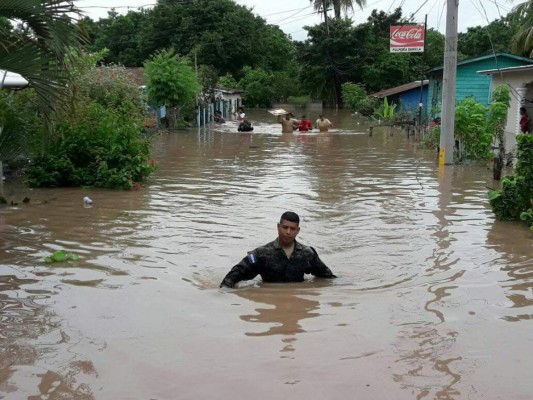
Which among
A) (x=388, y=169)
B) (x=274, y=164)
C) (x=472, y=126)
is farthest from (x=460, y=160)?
(x=274, y=164)

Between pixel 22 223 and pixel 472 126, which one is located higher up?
pixel 472 126

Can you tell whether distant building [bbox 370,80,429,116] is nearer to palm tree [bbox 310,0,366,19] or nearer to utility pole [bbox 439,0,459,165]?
palm tree [bbox 310,0,366,19]

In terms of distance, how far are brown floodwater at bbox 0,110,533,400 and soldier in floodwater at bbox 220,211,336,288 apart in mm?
153

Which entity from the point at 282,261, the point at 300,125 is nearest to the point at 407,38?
the point at 300,125

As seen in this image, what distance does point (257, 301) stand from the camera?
21.3 feet

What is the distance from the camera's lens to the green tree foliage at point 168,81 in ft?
107

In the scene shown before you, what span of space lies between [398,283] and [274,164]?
40.0ft

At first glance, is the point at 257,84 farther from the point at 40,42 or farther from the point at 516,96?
the point at 40,42

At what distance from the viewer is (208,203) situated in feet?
41.0

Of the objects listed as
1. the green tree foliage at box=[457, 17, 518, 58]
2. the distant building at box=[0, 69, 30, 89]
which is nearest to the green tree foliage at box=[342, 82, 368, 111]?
the green tree foliage at box=[457, 17, 518, 58]

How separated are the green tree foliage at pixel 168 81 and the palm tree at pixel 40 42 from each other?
24500mm

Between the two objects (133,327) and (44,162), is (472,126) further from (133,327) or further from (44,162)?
(133,327)

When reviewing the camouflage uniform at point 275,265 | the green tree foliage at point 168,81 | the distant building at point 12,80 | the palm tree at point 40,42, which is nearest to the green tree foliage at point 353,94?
the green tree foliage at point 168,81

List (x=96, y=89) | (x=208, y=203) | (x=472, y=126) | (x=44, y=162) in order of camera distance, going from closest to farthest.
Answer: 1. (x=208, y=203)
2. (x=44, y=162)
3. (x=472, y=126)
4. (x=96, y=89)
